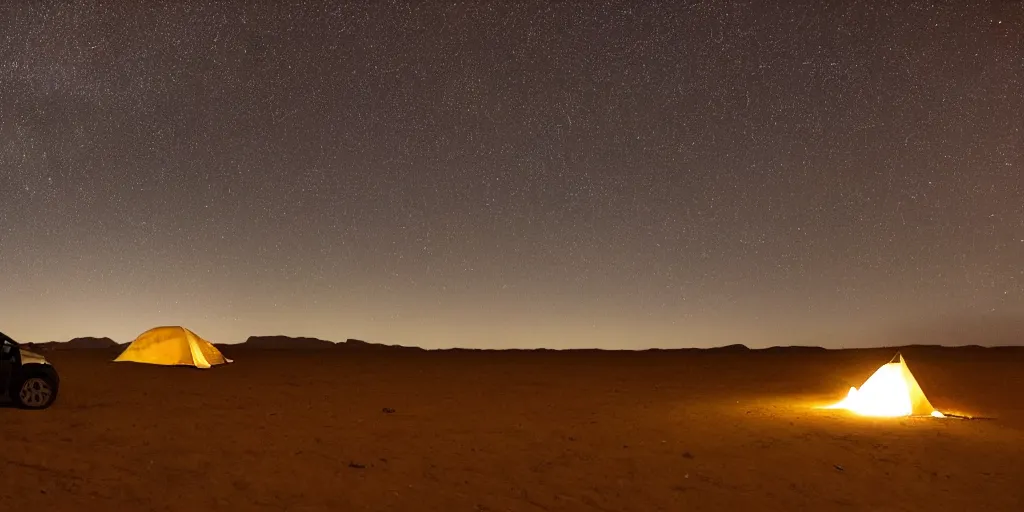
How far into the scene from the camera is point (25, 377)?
48.6 ft

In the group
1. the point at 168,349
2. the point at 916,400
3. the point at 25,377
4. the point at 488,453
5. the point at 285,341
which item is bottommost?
the point at 488,453

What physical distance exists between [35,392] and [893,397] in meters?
17.6

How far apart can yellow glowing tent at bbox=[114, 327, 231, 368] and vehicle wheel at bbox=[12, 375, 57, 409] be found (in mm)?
13142

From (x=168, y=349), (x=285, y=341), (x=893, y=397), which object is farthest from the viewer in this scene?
(x=285, y=341)

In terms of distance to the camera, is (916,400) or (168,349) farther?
(168,349)

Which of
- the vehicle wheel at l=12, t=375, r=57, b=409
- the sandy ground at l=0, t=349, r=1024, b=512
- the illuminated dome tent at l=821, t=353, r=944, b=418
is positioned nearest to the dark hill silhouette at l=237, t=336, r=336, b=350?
the sandy ground at l=0, t=349, r=1024, b=512

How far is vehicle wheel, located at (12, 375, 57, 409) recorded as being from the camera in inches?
579

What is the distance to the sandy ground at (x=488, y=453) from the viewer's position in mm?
8484

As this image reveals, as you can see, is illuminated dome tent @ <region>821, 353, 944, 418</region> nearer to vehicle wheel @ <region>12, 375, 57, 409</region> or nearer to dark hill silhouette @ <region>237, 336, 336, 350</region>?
vehicle wheel @ <region>12, 375, 57, 409</region>

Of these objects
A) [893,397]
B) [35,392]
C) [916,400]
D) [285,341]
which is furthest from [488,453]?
[285,341]

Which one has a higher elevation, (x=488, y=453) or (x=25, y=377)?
(x=25, y=377)

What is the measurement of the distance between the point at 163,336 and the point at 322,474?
21696 millimetres

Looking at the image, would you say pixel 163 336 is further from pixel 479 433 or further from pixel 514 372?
pixel 479 433

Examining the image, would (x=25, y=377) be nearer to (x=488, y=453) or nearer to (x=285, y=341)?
(x=488, y=453)
